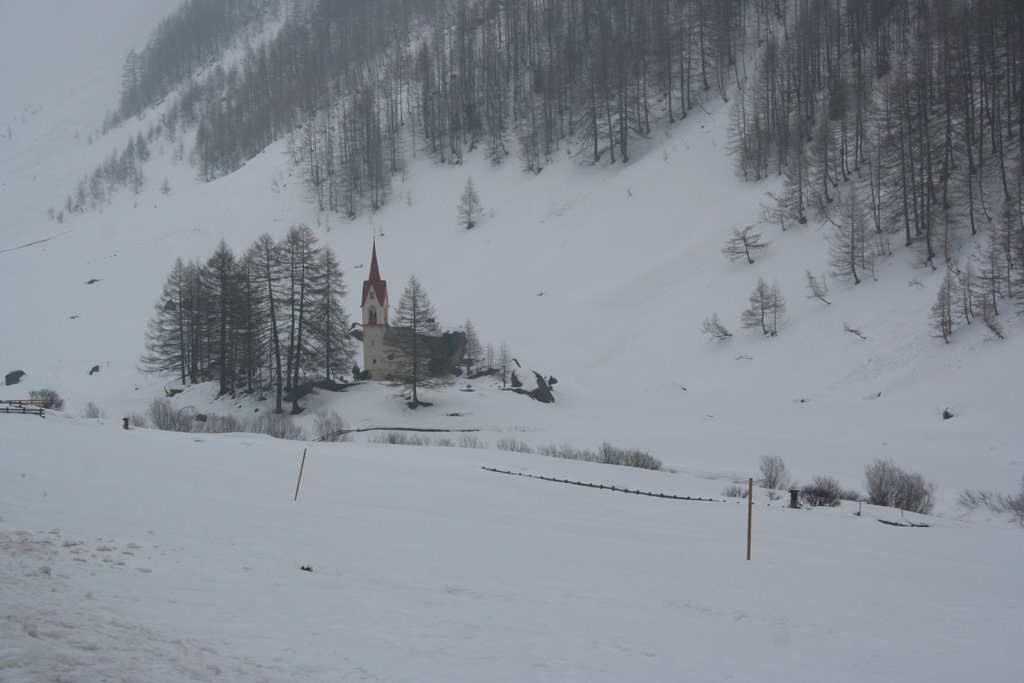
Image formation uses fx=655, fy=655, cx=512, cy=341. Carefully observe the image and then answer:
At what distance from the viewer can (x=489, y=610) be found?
7016 millimetres

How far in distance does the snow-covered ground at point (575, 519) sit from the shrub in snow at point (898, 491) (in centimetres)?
73

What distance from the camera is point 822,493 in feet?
63.3

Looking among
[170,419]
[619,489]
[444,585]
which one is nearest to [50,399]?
[170,419]

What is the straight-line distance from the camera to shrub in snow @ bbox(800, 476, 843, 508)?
17.8 metres

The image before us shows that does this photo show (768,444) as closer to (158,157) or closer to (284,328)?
(284,328)

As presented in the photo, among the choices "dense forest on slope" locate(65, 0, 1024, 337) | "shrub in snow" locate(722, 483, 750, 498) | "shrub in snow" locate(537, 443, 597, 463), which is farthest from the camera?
"dense forest on slope" locate(65, 0, 1024, 337)

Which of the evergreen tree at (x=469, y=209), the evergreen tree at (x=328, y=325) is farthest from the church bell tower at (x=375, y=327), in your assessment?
the evergreen tree at (x=469, y=209)

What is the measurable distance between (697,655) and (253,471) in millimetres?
11105

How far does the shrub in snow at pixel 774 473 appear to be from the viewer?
21453 millimetres

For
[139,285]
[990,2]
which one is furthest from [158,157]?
[990,2]

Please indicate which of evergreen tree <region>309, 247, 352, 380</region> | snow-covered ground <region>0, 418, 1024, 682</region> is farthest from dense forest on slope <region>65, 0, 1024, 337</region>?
evergreen tree <region>309, 247, 352, 380</region>

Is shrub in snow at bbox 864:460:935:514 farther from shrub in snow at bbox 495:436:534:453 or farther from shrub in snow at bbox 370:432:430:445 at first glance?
shrub in snow at bbox 370:432:430:445

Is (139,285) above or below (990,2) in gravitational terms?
below

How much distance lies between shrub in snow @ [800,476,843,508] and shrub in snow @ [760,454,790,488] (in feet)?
2.79
